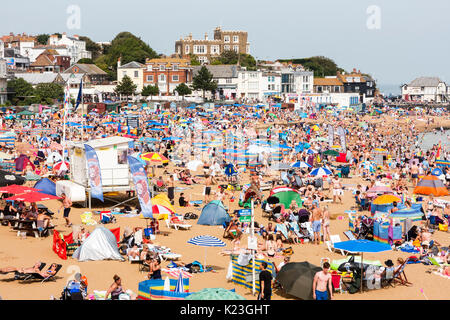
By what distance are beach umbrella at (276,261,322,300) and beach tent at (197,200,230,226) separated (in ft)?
18.9

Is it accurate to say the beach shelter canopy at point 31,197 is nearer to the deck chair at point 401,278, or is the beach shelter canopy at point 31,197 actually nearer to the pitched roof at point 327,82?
the deck chair at point 401,278

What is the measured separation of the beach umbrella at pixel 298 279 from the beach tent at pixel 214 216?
5.77m

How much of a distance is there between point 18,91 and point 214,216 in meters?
59.5

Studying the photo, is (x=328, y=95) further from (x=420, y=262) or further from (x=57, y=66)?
(x=420, y=262)

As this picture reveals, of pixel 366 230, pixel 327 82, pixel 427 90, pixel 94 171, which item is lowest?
pixel 366 230

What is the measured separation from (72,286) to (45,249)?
410cm

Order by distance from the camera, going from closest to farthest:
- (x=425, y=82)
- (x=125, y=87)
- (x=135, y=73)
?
(x=125, y=87)
(x=135, y=73)
(x=425, y=82)

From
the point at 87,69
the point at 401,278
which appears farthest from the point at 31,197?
the point at 87,69

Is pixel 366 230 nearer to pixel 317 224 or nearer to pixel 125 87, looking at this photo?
pixel 317 224

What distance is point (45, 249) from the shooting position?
13453 mm

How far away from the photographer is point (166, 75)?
81625 mm

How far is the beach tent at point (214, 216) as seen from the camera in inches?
658

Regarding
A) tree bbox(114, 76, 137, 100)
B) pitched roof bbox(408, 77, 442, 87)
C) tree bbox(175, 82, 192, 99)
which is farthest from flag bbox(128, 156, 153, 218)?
pitched roof bbox(408, 77, 442, 87)
